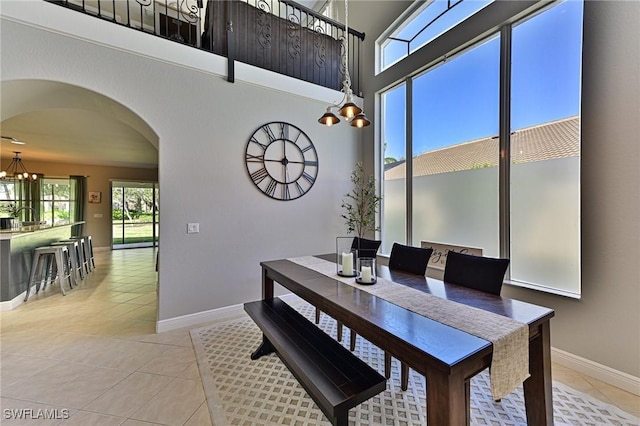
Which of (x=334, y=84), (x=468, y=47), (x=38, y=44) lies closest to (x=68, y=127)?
(x=38, y=44)

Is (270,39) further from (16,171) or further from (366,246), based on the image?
(16,171)

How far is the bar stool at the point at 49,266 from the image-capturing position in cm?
394

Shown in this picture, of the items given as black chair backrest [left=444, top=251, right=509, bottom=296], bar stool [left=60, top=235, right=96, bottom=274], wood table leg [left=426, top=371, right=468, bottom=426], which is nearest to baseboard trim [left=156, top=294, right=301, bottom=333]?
black chair backrest [left=444, top=251, right=509, bottom=296]

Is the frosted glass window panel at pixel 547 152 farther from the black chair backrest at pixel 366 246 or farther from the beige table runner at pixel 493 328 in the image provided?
the beige table runner at pixel 493 328

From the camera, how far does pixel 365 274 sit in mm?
2002

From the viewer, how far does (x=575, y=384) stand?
2.05 meters

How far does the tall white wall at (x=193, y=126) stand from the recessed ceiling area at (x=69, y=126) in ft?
0.68

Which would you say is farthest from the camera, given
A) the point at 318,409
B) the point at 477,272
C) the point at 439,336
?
the point at 477,272

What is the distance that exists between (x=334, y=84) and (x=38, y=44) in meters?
3.48

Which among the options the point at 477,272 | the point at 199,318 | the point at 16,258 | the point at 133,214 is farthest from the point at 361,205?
the point at 133,214

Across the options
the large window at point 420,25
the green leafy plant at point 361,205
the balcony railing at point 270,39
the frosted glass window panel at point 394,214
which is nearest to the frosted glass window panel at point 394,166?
the frosted glass window panel at point 394,214

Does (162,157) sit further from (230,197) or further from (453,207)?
(453,207)

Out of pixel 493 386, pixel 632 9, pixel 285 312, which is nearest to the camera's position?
pixel 493 386

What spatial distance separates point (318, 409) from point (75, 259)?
16.8 feet
